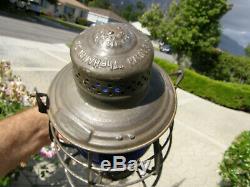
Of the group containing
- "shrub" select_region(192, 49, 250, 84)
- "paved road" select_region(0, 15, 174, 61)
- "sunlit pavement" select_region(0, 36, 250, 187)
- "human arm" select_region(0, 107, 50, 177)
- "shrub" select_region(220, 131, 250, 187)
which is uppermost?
"human arm" select_region(0, 107, 50, 177)

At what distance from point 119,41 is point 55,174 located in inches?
164

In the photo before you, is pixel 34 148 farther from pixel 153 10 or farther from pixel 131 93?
pixel 153 10

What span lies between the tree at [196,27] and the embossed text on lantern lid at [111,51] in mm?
18809

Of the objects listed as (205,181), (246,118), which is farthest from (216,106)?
(205,181)

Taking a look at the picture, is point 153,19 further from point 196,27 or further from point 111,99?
point 111,99

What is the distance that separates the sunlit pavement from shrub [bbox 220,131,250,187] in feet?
3.37

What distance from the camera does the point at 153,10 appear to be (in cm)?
4131

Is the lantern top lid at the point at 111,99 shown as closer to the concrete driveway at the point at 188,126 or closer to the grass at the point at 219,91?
the concrete driveway at the point at 188,126

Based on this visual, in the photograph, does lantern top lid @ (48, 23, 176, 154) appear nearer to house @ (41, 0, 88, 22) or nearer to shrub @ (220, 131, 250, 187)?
shrub @ (220, 131, 250, 187)

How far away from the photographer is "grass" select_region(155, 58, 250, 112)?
44.0 feet

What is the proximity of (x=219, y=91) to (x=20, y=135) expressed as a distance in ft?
40.8

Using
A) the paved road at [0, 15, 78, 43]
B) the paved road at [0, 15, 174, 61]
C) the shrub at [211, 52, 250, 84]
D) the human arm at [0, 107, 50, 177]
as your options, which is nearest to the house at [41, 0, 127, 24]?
the paved road at [0, 15, 174, 61]

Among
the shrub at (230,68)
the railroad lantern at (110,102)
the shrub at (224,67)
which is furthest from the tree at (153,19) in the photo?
the railroad lantern at (110,102)

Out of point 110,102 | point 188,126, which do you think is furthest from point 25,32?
point 110,102
